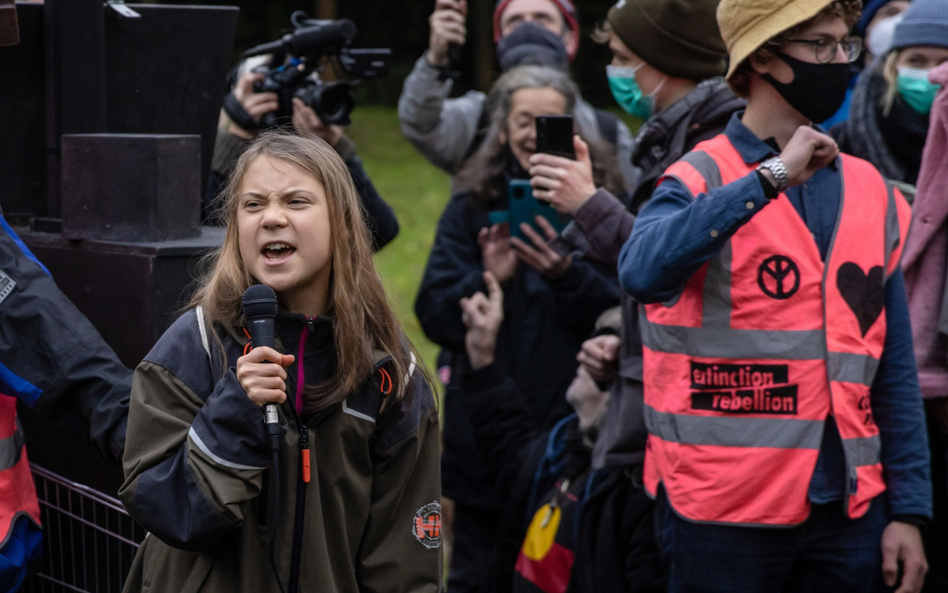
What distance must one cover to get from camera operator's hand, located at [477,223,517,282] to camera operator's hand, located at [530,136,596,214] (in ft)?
2.61

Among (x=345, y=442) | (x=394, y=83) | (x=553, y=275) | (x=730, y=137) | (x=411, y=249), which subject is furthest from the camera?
(x=394, y=83)

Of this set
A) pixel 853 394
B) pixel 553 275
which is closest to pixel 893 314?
pixel 853 394

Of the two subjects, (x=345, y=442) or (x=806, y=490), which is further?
(x=806, y=490)

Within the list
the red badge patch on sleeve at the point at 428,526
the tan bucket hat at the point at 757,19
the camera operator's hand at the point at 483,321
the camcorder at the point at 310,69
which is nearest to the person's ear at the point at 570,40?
the camcorder at the point at 310,69

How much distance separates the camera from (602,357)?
3.25m

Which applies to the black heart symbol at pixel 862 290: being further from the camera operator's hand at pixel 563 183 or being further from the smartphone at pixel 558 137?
the smartphone at pixel 558 137

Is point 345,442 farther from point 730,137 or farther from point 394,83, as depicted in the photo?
point 394,83

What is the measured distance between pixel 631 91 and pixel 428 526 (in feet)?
5.84

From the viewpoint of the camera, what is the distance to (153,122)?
3.46 meters

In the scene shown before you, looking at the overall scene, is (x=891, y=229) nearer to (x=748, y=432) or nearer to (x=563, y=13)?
(x=748, y=432)

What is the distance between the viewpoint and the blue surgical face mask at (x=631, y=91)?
3.45 meters

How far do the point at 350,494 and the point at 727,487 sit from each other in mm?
925

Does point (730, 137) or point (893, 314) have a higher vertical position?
point (730, 137)

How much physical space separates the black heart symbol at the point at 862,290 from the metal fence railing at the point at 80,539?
1.81m
